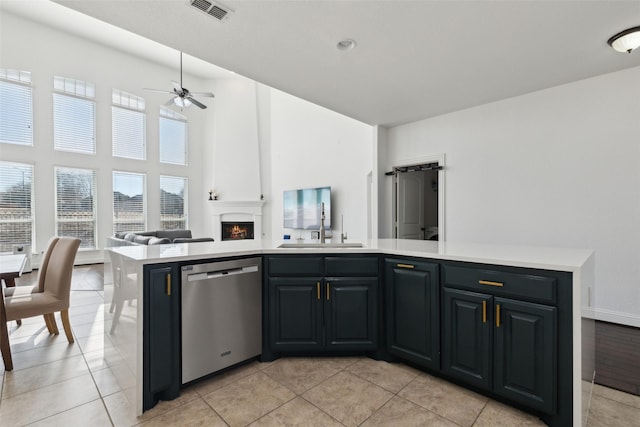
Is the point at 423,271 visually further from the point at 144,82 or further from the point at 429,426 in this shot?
the point at 144,82

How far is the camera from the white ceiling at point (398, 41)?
212 cm

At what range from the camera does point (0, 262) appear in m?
2.54

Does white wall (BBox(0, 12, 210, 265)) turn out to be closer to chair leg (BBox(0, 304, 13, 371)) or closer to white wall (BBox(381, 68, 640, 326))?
chair leg (BBox(0, 304, 13, 371))

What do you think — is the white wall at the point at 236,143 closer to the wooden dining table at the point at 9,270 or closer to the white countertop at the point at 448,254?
the wooden dining table at the point at 9,270

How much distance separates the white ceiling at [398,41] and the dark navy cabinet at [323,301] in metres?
1.79

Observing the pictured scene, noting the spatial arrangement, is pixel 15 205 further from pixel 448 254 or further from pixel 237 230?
pixel 448 254

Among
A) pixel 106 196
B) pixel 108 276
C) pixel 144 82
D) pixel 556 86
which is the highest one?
pixel 144 82

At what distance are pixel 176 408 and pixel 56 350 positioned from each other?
1.52 metres

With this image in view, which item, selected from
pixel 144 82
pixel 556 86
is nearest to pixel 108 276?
pixel 556 86

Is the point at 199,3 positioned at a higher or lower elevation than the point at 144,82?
lower

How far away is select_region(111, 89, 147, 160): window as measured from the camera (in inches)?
294

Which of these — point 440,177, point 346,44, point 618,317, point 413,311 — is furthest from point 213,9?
point 618,317

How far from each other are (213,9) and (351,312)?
→ 2.39 metres

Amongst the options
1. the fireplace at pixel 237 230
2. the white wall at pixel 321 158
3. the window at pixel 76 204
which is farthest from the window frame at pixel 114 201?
the white wall at pixel 321 158
